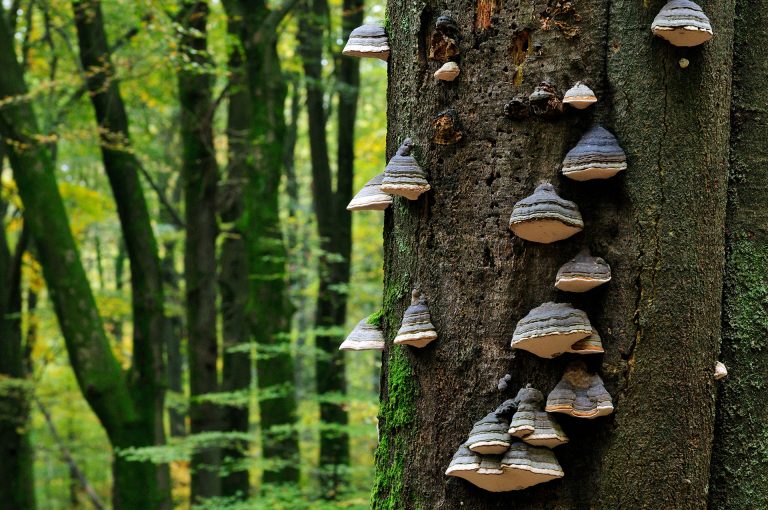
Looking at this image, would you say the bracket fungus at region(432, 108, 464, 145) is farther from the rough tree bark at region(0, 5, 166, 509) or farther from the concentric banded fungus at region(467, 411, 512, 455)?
the rough tree bark at region(0, 5, 166, 509)

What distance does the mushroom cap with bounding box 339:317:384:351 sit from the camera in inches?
103

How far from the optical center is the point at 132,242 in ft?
38.7

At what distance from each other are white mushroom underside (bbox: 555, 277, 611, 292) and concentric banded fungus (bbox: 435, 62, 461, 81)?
73cm

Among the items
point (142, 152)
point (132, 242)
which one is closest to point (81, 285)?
point (132, 242)

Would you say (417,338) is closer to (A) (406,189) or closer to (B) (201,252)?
(A) (406,189)

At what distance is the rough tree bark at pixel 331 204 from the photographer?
475 inches

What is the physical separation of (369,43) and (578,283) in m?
1.18

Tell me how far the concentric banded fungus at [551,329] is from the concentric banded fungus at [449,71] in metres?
0.78

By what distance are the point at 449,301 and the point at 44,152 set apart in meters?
9.89

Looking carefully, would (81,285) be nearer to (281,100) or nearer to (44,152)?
(44,152)

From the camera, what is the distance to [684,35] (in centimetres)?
212

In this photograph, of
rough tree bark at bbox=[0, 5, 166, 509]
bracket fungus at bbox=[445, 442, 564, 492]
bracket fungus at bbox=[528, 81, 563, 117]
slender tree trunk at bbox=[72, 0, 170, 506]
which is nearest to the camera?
bracket fungus at bbox=[445, 442, 564, 492]

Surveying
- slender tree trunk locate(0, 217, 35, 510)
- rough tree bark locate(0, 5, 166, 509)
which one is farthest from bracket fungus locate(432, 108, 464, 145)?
slender tree trunk locate(0, 217, 35, 510)

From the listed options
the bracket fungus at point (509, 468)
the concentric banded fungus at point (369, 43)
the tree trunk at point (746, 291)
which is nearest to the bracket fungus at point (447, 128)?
the concentric banded fungus at point (369, 43)
